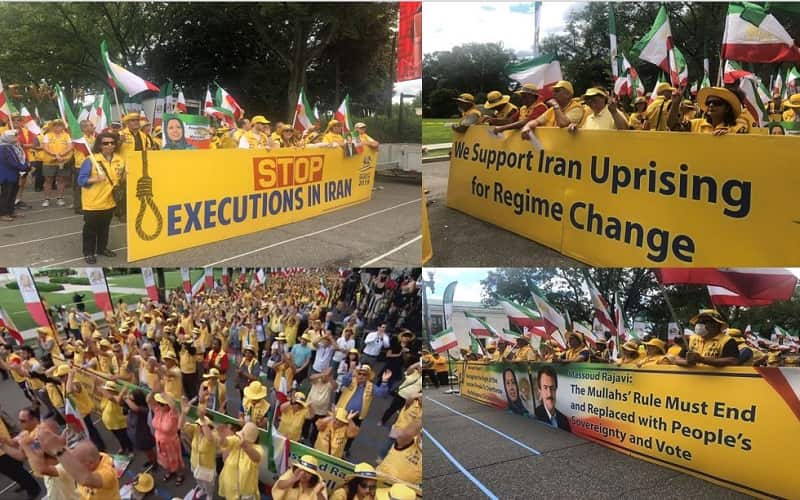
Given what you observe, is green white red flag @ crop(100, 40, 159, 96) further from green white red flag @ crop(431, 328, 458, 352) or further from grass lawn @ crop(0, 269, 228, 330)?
green white red flag @ crop(431, 328, 458, 352)

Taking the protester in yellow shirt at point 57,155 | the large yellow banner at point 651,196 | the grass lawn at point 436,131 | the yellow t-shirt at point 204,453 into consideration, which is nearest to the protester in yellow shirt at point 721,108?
the large yellow banner at point 651,196

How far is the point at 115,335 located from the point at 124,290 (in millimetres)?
351

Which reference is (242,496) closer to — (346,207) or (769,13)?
(346,207)

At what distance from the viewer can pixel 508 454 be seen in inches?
182

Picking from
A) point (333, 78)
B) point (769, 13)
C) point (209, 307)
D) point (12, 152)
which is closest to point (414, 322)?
point (209, 307)

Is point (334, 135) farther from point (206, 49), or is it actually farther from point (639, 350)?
point (206, 49)

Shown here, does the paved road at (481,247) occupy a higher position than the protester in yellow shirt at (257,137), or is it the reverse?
the protester in yellow shirt at (257,137)

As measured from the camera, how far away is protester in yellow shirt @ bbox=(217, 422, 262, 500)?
11.4ft

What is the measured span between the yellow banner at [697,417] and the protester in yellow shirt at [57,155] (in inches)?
294

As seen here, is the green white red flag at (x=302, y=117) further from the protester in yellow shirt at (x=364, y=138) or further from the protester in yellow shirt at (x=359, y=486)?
the protester in yellow shirt at (x=359, y=486)

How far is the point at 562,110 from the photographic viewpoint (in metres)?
4.34

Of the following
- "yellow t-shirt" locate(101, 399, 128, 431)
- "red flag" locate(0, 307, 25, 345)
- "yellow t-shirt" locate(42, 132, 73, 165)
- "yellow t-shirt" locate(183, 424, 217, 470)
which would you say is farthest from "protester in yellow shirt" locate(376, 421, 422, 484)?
"yellow t-shirt" locate(42, 132, 73, 165)

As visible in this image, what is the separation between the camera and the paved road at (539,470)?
360 cm

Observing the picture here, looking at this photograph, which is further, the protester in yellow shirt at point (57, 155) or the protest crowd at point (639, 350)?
the protester in yellow shirt at point (57, 155)
